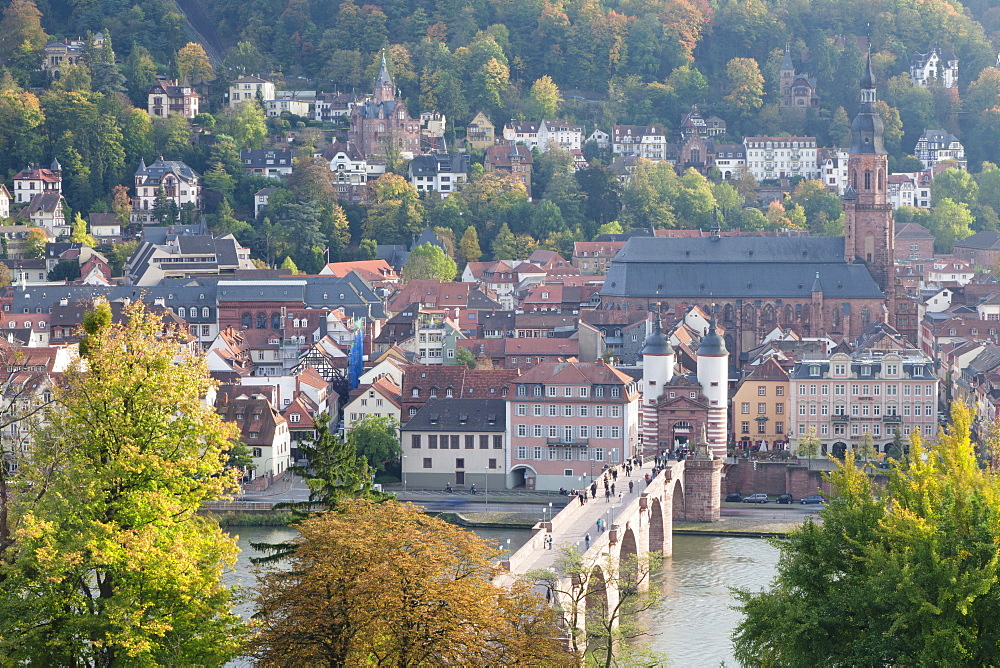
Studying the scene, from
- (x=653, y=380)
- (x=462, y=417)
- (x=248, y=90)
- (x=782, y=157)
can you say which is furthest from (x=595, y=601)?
(x=248, y=90)

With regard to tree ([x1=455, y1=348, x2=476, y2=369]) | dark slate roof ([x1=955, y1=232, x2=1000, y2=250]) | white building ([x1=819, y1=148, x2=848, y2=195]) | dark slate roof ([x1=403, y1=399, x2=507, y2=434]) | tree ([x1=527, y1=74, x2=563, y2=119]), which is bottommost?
dark slate roof ([x1=403, y1=399, x2=507, y2=434])

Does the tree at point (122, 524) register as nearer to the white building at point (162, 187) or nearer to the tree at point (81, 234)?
the tree at point (81, 234)

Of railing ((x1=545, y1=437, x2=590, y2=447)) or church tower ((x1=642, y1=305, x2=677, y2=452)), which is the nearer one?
railing ((x1=545, y1=437, x2=590, y2=447))

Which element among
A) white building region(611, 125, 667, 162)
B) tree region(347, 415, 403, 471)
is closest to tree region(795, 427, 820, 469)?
tree region(347, 415, 403, 471)

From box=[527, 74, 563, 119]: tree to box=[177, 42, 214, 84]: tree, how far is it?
2423cm

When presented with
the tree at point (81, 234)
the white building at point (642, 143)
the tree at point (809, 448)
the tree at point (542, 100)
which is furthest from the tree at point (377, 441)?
the tree at point (542, 100)

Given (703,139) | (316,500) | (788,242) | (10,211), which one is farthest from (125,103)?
(316,500)

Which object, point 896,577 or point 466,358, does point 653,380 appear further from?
point 896,577

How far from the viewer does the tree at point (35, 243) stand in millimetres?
111812

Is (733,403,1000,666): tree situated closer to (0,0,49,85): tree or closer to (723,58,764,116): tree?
(723,58,764,116): tree

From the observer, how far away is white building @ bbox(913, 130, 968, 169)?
471 feet

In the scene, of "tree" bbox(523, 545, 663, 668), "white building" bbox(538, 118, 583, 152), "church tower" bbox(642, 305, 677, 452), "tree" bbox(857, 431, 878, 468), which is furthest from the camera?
"white building" bbox(538, 118, 583, 152)

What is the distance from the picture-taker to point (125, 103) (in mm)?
134375

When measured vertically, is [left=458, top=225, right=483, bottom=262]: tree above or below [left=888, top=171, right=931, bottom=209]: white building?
below
